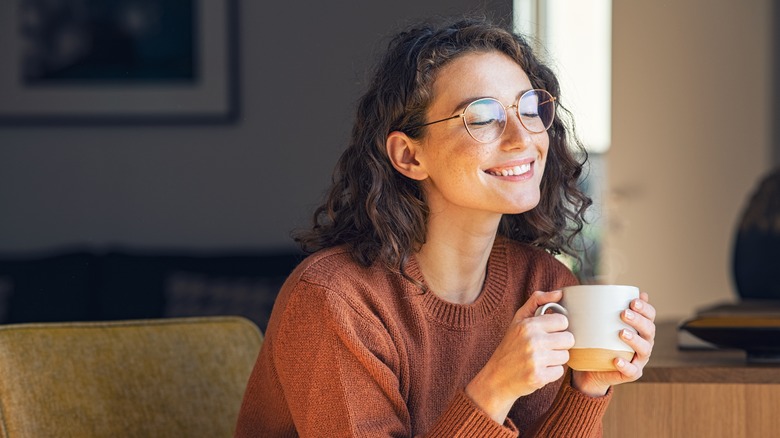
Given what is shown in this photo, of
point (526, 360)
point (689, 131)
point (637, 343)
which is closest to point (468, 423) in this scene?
point (526, 360)

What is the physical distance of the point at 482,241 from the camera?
4.73ft

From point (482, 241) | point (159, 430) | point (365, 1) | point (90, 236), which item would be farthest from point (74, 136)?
point (482, 241)

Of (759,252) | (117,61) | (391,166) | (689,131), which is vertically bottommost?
(759,252)

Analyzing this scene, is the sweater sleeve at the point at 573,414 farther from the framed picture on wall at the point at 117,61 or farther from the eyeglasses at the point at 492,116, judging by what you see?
the framed picture on wall at the point at 117,61

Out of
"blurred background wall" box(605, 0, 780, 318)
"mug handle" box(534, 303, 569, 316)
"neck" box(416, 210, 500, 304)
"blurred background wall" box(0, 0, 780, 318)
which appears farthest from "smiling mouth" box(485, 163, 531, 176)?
"blurred background wall" box(605, 0, 780, 318)

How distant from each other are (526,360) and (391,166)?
1.35 feet

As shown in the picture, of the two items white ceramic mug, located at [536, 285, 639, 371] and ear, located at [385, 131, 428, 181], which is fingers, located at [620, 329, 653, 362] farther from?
ear, located at [385, 131, 428, 181]

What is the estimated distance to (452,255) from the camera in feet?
4.75

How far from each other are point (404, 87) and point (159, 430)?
614 millimetres

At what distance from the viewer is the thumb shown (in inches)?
47.3

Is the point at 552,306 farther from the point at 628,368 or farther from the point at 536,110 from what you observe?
the point at 536,110

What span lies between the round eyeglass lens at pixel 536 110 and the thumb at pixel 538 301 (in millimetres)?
238

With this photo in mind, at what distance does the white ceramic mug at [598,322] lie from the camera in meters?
1.17

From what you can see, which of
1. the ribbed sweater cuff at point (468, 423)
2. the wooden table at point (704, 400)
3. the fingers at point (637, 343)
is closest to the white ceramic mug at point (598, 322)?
the fingers at point (637, 343)
